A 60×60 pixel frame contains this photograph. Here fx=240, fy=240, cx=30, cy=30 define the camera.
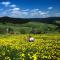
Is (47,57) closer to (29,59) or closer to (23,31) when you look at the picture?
(29,59)

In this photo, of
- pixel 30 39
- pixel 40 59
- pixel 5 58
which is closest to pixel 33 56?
pixel 40 59

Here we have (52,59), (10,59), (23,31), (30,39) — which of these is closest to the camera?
(10,59)

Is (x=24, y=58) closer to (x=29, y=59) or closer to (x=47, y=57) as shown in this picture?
(x=29, y=59)

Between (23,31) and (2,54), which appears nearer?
(2,54)

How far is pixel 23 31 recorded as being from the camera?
136m

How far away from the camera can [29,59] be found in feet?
138

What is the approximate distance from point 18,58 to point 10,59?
1933 millimetres

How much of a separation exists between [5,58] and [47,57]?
8.44 meters

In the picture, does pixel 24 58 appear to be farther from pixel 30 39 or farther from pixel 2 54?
pixel 30 39

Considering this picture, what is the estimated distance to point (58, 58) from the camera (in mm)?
45062

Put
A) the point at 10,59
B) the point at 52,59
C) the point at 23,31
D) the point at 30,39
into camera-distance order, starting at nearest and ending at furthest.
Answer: the point at 10,59, the point at 52,59, the point at 30,39, the point at 23,31

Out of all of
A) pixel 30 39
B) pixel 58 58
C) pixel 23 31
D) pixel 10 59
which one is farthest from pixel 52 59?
pixel 23 31

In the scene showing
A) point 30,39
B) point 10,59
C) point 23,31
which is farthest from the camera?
point 23,31

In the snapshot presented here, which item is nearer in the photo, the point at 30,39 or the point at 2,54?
the point at 2,54
